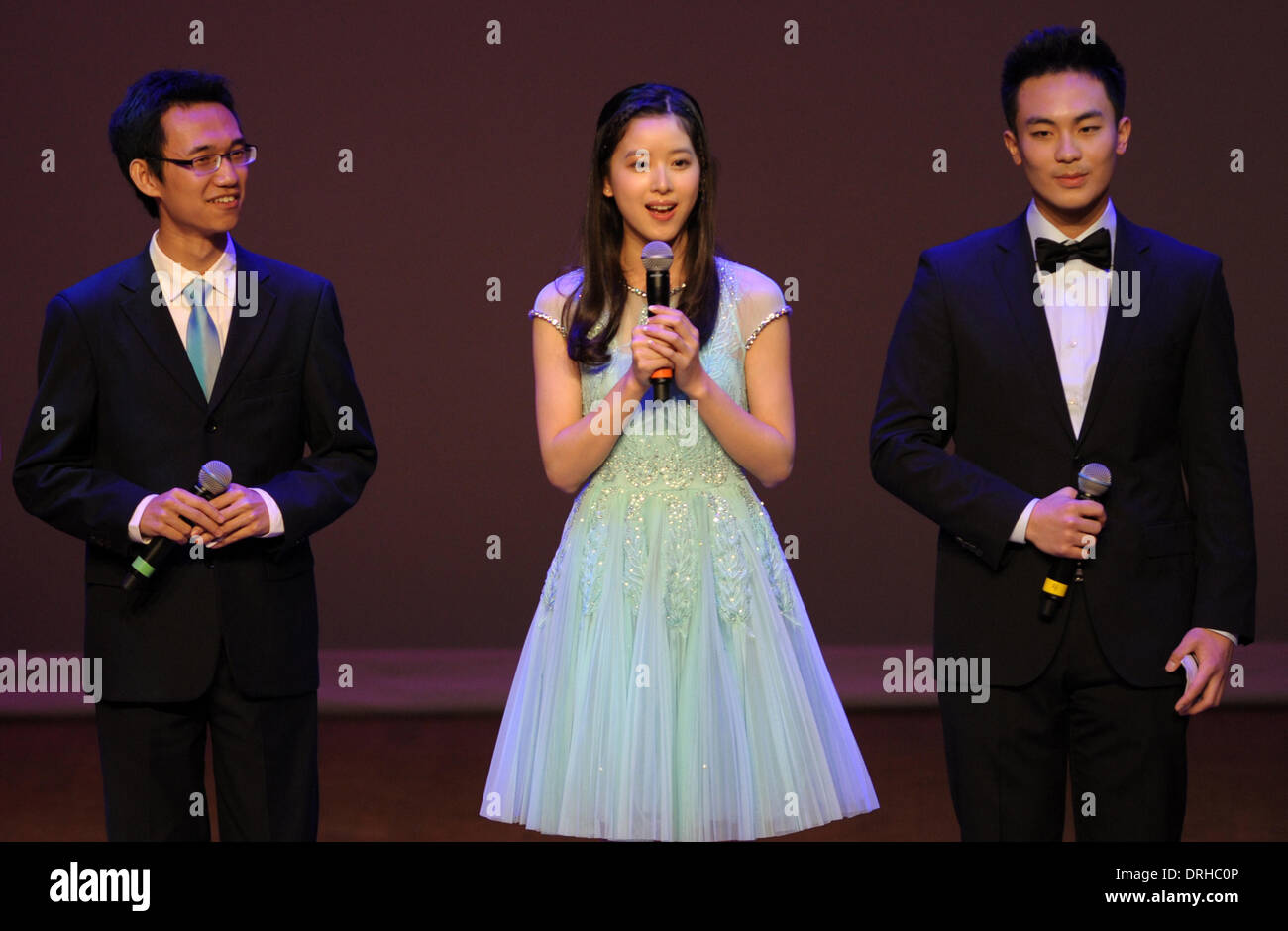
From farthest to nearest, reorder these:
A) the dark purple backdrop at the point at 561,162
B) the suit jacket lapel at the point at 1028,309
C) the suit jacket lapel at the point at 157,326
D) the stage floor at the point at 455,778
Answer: the dark purple backdrop at the point at 561,162, the stage floor at the point at 455,778, the suit jacket lapel at the point at 157,326, the suit jacket lapel at the point at 1028,309

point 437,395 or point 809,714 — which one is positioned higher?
point 437,395

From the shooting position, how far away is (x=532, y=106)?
5.52 m

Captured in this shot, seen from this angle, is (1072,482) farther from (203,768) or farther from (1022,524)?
(203,768)

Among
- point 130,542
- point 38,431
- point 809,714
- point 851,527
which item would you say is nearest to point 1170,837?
point 809,714

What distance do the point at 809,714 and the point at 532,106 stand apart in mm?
3336

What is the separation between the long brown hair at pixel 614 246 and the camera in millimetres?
2752

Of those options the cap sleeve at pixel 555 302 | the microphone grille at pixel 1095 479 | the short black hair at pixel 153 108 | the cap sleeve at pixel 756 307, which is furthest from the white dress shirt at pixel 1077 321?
the short black hair at pixel 153 108

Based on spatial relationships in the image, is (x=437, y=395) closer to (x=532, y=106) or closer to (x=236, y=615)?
(x=532, y=106)

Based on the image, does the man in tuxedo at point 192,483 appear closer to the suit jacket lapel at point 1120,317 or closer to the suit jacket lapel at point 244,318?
the suit jacket lapel at point 244,318

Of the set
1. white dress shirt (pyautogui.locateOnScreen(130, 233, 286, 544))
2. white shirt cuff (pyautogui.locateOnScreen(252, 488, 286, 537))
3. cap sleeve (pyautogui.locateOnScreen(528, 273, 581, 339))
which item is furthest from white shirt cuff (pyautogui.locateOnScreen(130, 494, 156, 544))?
cap sleeve (pyautogui.locateOnScreen(528, 273, 581, 339))

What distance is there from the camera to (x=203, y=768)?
2.64 meters

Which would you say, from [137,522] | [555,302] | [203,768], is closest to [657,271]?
[555,302]

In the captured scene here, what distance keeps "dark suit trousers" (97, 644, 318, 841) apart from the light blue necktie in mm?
466

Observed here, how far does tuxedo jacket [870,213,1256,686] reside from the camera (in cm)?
241
